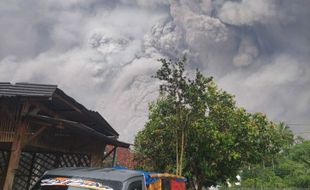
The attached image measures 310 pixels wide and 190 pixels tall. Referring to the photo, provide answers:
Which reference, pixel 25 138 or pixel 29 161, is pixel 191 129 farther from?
pixel 25 138

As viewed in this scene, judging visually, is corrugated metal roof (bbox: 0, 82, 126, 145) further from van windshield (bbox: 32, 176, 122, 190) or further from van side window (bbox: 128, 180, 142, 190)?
van side window (bbox: 128, 180, 142, 190)

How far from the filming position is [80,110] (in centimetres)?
1462

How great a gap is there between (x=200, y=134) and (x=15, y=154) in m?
15.4

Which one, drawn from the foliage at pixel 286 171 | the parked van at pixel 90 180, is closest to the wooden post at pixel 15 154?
the parked van at pixel 90 180

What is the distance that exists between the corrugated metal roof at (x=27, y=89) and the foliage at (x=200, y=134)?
10.7m

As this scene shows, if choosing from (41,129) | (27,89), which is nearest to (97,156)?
(41,129)

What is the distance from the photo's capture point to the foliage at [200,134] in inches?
858

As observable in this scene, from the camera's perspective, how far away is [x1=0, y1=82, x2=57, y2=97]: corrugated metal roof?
428 inches

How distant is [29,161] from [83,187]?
1336 cm

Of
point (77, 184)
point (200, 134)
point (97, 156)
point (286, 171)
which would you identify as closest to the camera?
point (77, 184)

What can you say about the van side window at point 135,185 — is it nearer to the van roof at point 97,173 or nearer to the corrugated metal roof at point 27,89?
the van roof at point 97,173

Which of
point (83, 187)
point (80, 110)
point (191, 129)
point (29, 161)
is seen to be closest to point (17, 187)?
point (29, 161)

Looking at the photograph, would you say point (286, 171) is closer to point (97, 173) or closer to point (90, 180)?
point (97, 173)

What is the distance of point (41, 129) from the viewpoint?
1188 cm
